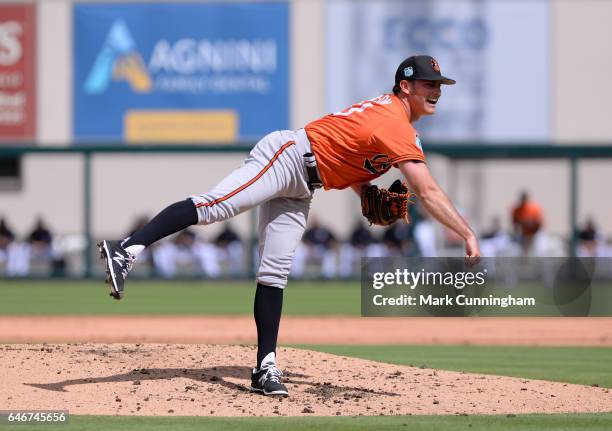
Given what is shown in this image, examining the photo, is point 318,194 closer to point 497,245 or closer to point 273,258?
point 497,245

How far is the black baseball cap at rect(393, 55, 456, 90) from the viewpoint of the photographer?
5.35 metres

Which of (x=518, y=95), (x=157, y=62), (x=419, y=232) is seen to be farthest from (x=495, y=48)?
(x=419, y=232)

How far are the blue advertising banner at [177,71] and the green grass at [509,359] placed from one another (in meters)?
17.8

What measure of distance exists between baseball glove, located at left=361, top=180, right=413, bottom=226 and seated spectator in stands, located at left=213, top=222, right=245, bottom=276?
12.5m

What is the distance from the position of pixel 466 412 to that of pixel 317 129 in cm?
154

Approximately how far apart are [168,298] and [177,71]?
42.0ft

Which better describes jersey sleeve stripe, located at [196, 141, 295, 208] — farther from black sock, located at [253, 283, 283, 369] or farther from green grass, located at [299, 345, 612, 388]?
green grass, located at [299, 345, 612, 388]

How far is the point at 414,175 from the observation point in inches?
201

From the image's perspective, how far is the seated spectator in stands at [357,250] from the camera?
17797 mm

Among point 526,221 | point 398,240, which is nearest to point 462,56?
point 398,240

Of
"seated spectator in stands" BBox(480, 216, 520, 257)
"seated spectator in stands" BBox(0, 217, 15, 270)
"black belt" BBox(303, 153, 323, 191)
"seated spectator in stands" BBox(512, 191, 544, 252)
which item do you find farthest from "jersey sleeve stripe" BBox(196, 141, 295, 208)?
"seated spectator in stands" BBox(0, 217, 15, 270)

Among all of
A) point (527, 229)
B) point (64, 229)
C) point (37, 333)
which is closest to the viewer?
point (37, 333)

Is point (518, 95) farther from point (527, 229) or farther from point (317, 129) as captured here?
point (317, 129)

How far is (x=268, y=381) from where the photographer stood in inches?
213
